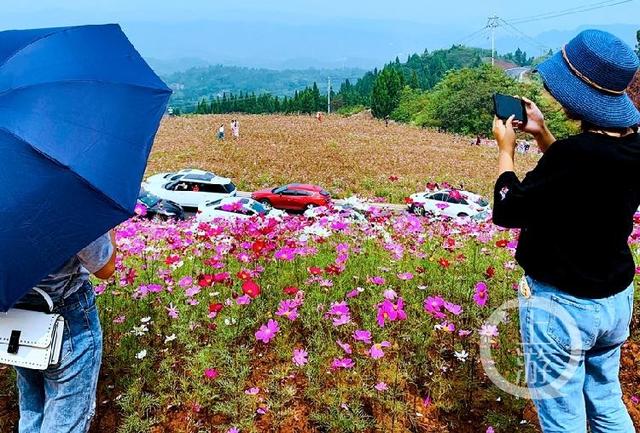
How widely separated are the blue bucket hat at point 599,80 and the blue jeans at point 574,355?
1.95ft

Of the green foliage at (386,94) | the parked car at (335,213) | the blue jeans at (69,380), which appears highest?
the blue jeans at (69,380)

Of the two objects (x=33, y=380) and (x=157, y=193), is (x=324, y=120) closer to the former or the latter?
(x=157, y=193)

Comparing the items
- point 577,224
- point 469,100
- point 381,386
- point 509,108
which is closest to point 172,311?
point 381,386

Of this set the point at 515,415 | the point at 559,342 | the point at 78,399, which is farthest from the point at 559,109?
the point at 78,399

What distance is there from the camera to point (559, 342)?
72.8 inches

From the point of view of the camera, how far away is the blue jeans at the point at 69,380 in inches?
81.7

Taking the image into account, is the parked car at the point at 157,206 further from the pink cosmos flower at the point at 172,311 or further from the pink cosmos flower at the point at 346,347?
the pink cosmos flower at the point at 346,347

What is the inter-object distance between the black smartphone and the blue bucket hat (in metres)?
0.26

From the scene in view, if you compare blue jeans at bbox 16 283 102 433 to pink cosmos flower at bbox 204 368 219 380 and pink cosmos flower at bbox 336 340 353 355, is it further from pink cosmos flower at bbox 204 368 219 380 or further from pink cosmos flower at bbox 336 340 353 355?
pink cosmos flower at bbox 336 340 353 355

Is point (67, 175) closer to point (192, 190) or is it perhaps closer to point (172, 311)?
point (172, 311)

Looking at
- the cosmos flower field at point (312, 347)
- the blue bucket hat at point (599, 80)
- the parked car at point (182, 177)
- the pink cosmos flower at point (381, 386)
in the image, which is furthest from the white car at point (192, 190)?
the blue bucket hat at point (599, 80)

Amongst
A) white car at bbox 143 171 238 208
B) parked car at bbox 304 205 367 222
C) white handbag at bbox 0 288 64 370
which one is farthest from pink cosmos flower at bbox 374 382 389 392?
white car at bbox 143 171 238 208

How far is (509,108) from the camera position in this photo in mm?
2078

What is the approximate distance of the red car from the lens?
63.6 ft
